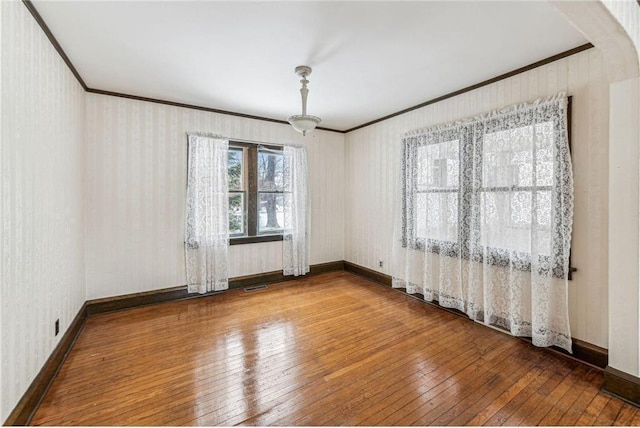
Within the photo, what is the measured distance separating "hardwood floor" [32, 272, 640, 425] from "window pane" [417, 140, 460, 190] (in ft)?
5.16

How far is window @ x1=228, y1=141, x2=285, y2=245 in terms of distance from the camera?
166 inches

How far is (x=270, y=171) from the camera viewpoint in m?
4.48

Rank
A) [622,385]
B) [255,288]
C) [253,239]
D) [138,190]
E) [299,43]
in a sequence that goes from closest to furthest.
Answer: [622,385], [299,43], [138,190], [255,288], [253,239]

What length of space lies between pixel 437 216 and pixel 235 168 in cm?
297

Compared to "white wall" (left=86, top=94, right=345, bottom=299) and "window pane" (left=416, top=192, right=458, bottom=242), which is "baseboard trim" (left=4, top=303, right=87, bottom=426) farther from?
"window pane" (left=416, top=192, right=458, bottom=242)

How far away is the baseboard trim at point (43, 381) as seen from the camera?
5.26ft

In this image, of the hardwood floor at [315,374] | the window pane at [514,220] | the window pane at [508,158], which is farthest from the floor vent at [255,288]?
the window pane at [508,158]

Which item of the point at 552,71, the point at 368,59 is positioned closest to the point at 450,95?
the point at 552,71

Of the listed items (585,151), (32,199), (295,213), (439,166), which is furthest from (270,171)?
(585,151)

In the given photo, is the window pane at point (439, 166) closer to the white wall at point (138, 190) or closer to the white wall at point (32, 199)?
the white wall at point (138, 190)

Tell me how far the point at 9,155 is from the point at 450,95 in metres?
3.94

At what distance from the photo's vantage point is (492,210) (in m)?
2.80

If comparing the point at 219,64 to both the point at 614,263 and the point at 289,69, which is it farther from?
the point at 614,263

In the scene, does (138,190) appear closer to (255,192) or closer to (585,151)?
(255,192)
